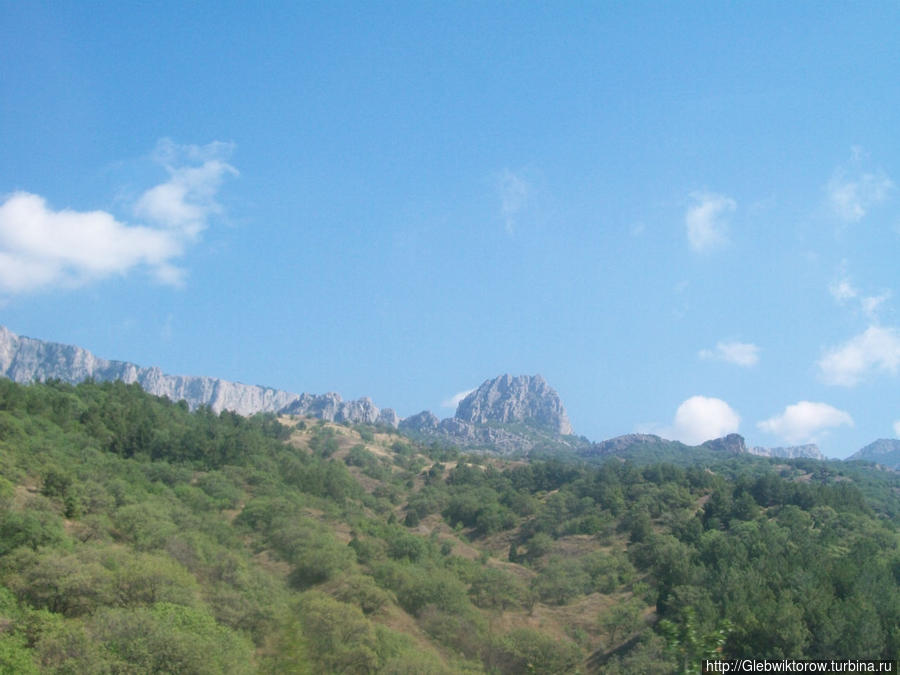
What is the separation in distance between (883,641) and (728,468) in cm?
14005

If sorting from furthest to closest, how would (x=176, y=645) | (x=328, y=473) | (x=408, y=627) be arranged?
1. (x=328, y=473)
2. (x=408, y=627)
3. (x=176, y=645)

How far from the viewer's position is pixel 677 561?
6256 cm

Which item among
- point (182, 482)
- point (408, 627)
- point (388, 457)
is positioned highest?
point (388, 457)

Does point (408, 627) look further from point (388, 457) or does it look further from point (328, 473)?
point (388, 457)

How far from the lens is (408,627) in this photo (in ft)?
161

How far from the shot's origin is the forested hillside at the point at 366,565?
105 ft

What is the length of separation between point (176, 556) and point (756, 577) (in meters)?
47.0

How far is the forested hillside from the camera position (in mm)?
32000

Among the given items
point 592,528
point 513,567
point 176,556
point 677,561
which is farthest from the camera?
point 592,528

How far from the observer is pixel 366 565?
61.7m

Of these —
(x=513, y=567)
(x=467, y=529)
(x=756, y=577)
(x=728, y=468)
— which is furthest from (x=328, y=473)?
(x=728, y=468)

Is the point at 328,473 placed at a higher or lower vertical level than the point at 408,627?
higher

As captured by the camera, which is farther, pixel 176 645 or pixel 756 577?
pixel 756 577

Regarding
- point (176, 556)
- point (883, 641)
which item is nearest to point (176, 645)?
point (176, 556)
